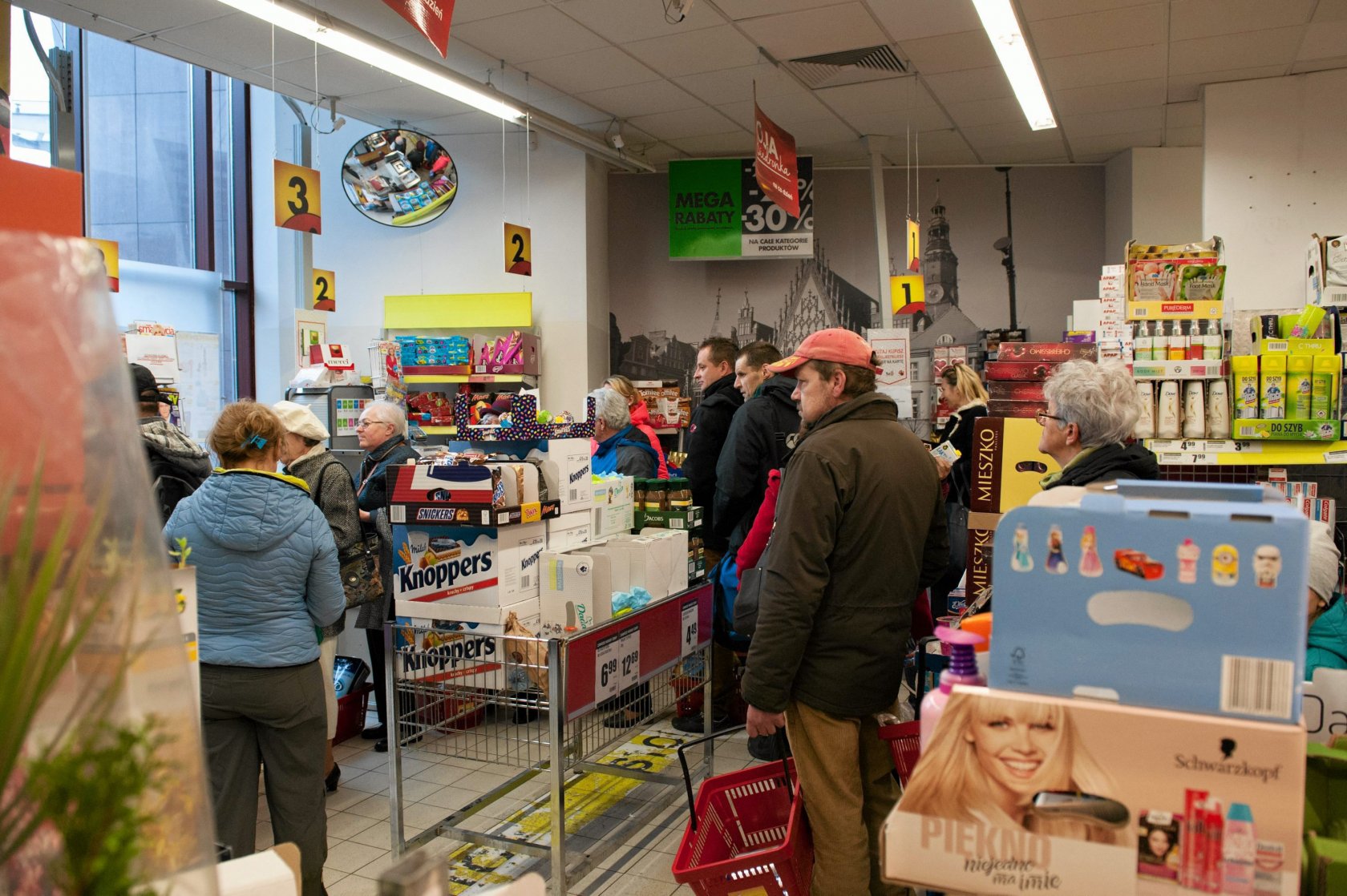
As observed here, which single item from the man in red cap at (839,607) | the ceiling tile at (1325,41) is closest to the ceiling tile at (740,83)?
the ceiling tile at (1325,41)

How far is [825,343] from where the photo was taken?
2965 millimetres

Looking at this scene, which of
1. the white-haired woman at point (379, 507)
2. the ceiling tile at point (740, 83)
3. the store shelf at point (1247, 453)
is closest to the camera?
the store shelf at point (1247, 453)

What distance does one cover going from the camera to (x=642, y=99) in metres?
7.97

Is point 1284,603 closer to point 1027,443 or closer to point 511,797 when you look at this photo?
point 1027,443

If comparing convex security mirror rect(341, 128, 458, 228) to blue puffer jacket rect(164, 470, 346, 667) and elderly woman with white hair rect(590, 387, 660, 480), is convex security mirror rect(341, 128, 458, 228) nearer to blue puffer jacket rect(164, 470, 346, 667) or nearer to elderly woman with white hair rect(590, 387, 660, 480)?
elderly woman with white hair rect(590, 387, 660, 480)

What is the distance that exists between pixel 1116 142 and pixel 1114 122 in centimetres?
78

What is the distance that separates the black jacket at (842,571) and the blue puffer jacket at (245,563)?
1.51 metres

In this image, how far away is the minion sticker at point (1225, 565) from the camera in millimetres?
1208

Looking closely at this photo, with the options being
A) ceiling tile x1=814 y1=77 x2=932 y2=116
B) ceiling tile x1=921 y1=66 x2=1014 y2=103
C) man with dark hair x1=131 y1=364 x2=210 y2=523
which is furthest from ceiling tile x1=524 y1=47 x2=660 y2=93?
man with dark hair x1=131 y1=364 x2=210 y2=523

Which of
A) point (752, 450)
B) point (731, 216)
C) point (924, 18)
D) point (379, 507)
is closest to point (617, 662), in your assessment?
point (752, 450)

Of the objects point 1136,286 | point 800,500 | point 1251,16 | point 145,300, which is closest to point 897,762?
point 800,500

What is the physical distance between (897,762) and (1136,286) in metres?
3.10

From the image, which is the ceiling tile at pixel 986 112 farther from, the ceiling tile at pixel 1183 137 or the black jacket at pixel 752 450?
the black jacket at pixel 752 450

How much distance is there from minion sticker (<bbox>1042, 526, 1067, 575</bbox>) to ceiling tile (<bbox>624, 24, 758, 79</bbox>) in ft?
19.0
